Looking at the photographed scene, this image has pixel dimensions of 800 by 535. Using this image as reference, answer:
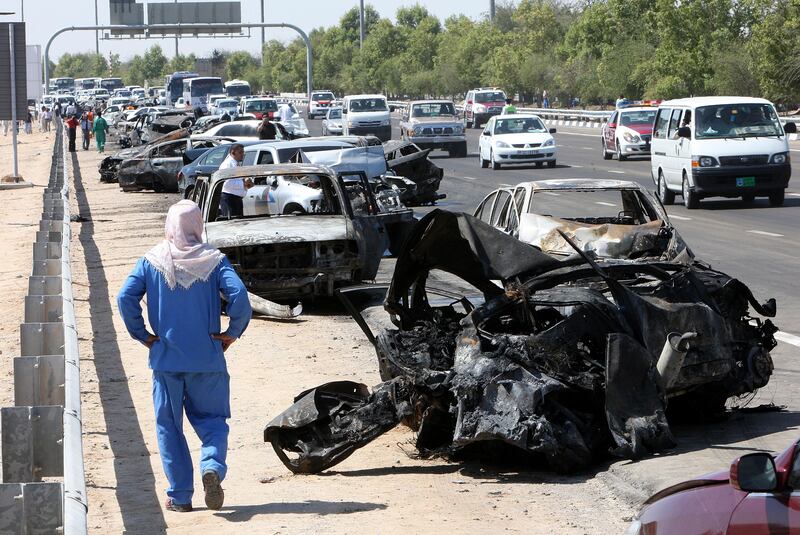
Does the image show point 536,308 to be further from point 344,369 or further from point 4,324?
point 4,324

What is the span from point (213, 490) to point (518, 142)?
30.9 metres

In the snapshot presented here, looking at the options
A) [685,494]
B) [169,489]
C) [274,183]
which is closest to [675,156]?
[274,183]

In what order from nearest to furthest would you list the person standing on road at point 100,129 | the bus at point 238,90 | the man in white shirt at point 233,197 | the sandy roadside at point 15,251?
the sandy roadside at point 15,251, the man in white shirt at point 233,197, the person standing on road at point 100,129, the bus at point 238,90

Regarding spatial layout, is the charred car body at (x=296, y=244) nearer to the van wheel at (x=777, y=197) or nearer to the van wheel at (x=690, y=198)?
the van wheel at (x=690, y=198)

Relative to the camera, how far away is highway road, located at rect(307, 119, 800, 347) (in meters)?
15.6

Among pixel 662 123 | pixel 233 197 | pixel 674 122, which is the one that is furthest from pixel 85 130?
pixel 233 197

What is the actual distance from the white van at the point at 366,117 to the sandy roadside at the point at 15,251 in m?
11.7

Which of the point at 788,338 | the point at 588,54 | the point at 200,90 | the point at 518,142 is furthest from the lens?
the point at 588,54

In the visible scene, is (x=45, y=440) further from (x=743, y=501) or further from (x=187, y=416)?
(x=743, y=501)

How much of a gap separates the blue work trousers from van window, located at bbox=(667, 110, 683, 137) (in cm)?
2027

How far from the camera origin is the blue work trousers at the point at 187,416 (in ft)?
23.8

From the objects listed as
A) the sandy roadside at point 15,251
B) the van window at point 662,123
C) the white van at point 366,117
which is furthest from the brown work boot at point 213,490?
the white van at point 366,117

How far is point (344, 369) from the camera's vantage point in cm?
1166

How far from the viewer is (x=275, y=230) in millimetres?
15055
